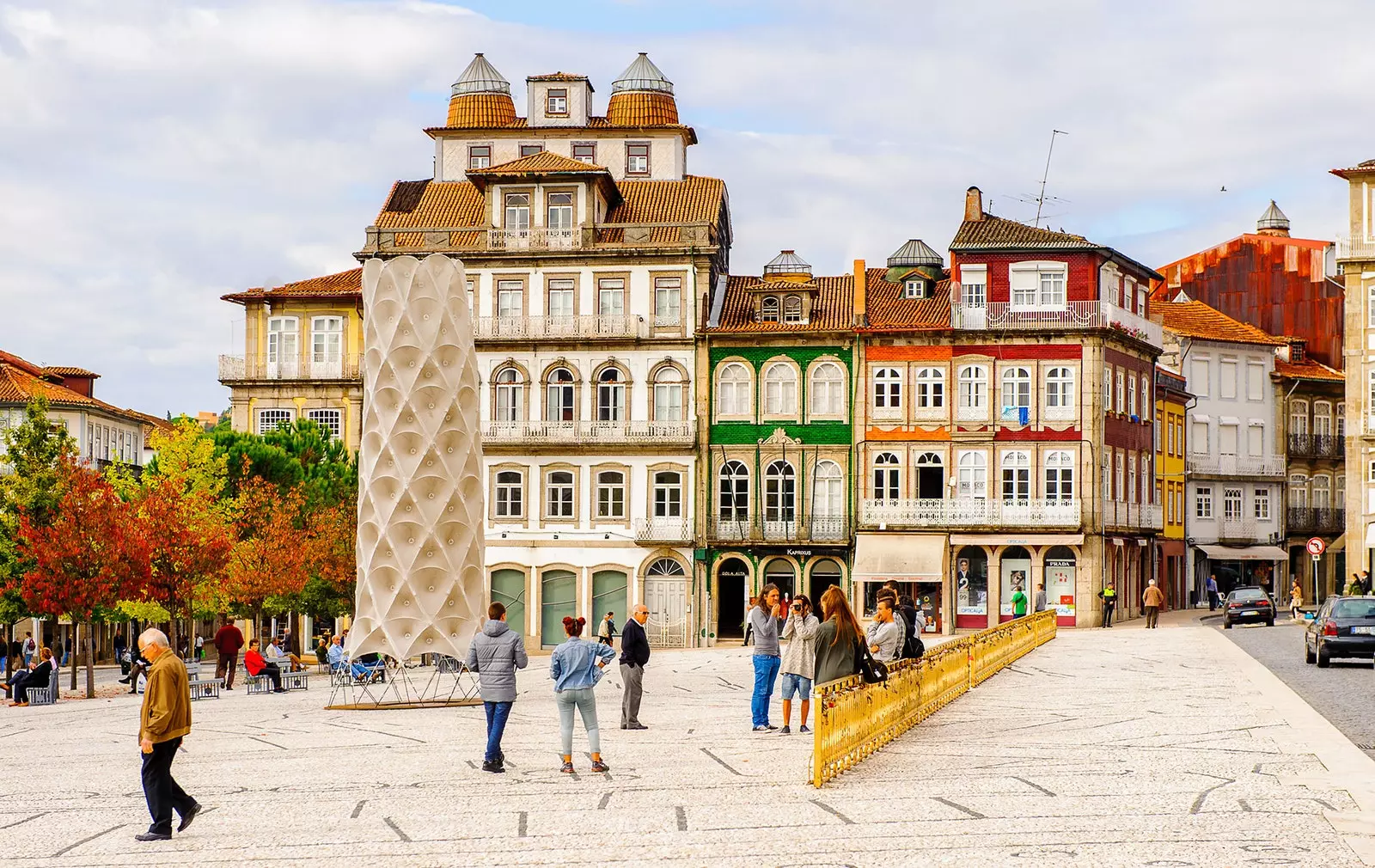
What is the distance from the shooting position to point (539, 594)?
63.4 m

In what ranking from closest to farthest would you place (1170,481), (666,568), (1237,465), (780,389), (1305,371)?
(780,389) → (666,568) → (1170,481) → (1237,465) → (1305,371)

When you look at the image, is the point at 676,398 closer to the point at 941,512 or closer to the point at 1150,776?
the point at 941,512

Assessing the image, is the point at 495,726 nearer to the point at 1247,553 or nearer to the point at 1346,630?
the point at 1346,630

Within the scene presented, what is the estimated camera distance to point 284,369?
67875 millimetres

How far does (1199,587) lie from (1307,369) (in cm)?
1168

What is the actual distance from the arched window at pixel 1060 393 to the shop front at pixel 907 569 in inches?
213

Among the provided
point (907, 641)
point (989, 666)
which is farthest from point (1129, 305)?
point (907, 641)

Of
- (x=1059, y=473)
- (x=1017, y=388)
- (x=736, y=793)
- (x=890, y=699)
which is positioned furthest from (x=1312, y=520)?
(x=736, y=793)

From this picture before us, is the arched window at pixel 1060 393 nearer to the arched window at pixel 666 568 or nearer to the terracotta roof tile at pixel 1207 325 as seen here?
the arched window at pixel 666 568

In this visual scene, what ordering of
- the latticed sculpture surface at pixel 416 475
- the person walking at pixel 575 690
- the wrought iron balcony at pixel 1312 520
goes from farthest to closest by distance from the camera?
the wrought iron balcony at pixel 1312 520
the latticed sculpture surface at pixel 416 475
the person walking at pixel 575 690

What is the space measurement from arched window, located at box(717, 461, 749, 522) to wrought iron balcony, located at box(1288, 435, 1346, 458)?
91.4 ft

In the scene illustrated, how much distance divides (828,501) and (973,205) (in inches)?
500

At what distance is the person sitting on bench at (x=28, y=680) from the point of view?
39344 millimetres

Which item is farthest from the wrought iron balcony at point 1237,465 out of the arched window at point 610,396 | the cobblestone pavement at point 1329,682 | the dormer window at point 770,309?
the cobblestone pavement at point 1329,682
